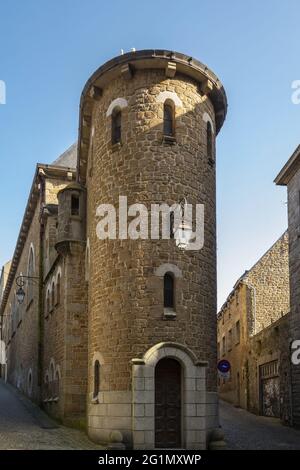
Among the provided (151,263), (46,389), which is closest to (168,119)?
(151,263)

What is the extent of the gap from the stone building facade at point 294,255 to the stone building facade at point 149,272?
4.77 m

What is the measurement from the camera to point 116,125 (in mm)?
16125

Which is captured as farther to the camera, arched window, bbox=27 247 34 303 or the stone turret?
arched window, bbox=27 247 34 303

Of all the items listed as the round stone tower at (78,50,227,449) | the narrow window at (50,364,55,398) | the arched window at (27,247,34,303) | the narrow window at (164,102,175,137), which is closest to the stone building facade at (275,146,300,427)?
the round stone tower at (78,50,227,449)

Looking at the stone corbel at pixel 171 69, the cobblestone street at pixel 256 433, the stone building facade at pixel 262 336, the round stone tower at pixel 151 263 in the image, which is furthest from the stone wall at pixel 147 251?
the stone building facade at pixel 262 336

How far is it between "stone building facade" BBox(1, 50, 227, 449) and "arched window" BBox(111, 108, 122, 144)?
3 cm

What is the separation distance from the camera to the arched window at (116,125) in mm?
15969

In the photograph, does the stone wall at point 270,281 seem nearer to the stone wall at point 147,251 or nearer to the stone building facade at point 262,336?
the stone building facade at point 262,336

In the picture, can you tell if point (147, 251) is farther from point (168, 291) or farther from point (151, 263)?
point (168, 291)

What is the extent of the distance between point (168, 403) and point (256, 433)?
5688 mm

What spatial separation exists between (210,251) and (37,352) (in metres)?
12.8

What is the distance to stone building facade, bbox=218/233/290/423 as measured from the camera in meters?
23.2

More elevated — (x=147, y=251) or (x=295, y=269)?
(x=295, y=269)

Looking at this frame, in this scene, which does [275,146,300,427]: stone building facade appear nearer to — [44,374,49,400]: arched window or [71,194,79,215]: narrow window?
[71,194,79,215]: narrow window
